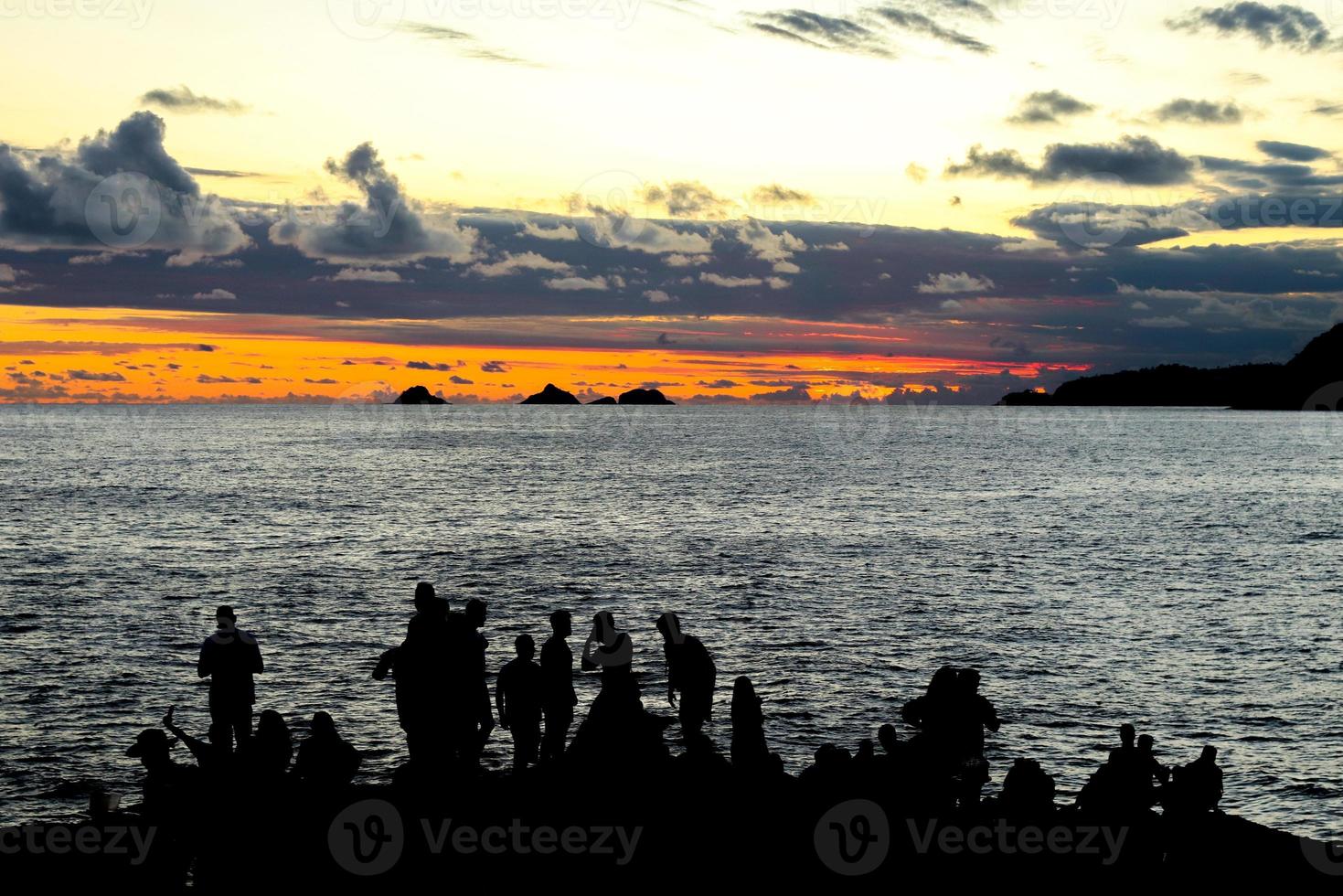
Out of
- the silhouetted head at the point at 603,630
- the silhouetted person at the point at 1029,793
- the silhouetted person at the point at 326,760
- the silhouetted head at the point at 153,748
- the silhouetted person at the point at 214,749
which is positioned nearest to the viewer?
the silhouetted head at the point at 153,748

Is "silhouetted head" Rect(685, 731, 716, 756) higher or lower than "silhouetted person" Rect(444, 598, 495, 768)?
lower

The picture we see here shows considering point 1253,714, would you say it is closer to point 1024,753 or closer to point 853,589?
point 1024,753

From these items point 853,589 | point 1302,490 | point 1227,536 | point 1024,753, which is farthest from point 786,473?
point 1024,753

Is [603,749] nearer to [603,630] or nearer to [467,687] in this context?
[603,630]

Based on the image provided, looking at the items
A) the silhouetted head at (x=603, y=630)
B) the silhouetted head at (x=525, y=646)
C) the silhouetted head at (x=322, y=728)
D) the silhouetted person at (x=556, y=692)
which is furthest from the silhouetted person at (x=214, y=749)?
the silhouetted head at (x=603, y=630)

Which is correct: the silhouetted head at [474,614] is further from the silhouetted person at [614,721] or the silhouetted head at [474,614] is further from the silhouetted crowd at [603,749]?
the silhouetted person at [614,721]

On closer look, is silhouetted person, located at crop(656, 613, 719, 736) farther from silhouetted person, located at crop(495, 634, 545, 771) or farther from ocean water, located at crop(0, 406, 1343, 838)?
ocean water, located at crop(0, 406, 1343, 838)

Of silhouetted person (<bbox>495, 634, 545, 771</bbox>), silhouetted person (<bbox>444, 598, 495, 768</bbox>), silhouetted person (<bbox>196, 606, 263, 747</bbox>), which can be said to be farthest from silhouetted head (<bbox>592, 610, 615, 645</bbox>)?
silhouetted person (<bbox>196, 606, 263, 747</bbox>)

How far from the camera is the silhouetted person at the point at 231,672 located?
16.2 meters

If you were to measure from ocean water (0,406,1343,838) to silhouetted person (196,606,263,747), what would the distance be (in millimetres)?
7515

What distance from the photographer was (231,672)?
1647cm

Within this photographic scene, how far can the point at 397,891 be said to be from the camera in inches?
483

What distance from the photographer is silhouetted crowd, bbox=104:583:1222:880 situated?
13477 mm

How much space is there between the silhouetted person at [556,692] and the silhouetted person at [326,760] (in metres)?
2.93
